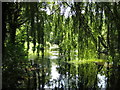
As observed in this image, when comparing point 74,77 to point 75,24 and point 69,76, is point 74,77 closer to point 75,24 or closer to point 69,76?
point 69,76

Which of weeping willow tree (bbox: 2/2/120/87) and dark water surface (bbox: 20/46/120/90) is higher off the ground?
weeping willow tree (bbox: 2/2/120/87)

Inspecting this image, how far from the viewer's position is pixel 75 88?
2.35 m

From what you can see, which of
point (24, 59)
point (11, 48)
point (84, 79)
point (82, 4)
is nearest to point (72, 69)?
point (84, 79)

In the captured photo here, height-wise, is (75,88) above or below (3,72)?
below

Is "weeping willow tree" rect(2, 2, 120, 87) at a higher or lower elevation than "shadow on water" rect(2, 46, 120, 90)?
higher

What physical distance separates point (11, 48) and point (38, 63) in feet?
2.63

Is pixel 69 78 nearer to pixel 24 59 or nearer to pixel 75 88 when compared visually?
pixel 75 88

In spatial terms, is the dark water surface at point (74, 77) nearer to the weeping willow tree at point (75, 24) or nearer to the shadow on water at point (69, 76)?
the shadow on water at point (69, 76)

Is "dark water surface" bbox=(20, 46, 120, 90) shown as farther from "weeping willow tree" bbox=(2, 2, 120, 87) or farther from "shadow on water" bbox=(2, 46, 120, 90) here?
"weeping willow tree" bbox=(2, 2, 120, 87)

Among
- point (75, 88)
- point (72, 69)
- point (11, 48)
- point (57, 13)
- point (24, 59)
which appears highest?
point (57, 13)

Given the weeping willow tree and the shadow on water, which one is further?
the shadow on water

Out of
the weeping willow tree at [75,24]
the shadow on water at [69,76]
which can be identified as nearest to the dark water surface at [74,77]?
the shadow on water at [69,76]

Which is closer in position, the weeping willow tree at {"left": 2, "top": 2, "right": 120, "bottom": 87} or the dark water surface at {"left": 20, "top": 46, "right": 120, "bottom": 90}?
the weeping willow tree at {"left": 2, "top": 2, "right": 120, "bottom": 87}

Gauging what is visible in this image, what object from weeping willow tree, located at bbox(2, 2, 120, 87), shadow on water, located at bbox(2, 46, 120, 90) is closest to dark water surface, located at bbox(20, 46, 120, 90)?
shadow on water, located at bbox(2, 46, 120, 90)
